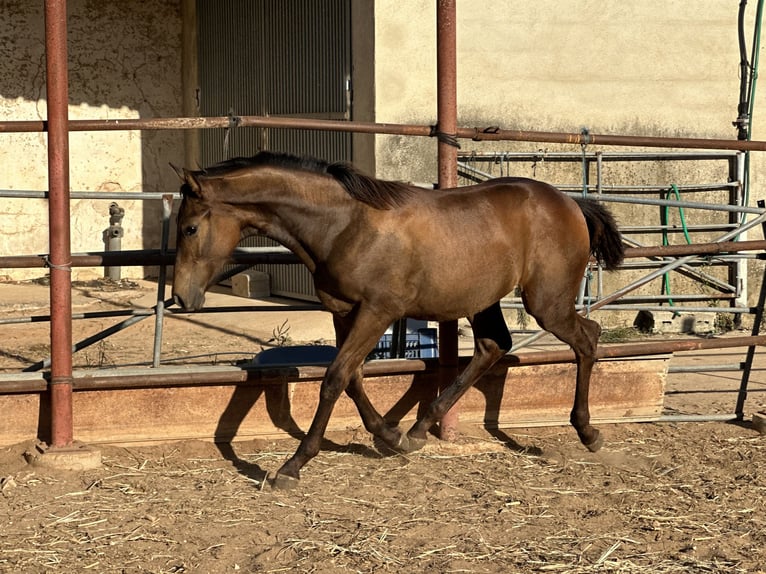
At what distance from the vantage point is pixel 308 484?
527cm

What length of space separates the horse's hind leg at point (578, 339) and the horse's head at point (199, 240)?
1677 millimetres

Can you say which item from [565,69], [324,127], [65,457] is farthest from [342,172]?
[565,69]

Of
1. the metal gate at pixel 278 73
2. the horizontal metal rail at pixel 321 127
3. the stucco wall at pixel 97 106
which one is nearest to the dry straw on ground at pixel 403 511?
the horizontal metal rail at pixel 321 127

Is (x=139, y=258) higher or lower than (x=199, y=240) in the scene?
lower

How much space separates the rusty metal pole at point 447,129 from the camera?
5898mm

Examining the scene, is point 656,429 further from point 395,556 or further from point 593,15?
point 593,15

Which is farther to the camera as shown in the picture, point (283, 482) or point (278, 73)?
point (278, 73)

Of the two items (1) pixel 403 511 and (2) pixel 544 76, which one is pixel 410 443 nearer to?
(1) pixel 403 511

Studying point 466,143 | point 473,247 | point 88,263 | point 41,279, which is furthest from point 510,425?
point 41,279

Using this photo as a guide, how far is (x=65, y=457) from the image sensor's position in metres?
5.33

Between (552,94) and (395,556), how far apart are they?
303 inches

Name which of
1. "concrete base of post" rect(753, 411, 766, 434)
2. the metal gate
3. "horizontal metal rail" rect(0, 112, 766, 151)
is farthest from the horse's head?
the metal gate

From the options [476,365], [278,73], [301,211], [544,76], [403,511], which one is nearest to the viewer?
[403,511]

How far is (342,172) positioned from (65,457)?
1910 mm
